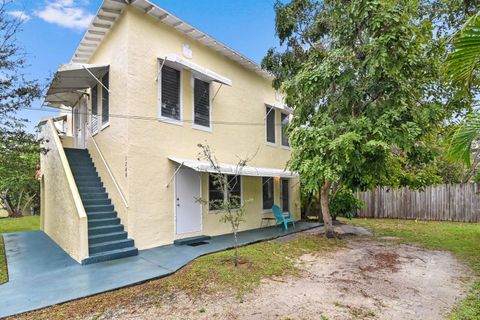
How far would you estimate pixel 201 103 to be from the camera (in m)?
11.9

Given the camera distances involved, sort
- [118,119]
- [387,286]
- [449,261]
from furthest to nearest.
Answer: [118,119]
[449,261]
[387,286]

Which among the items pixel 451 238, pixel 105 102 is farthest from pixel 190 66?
pixel 451 238

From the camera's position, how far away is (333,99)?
10.7 metres

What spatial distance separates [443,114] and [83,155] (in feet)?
45.5

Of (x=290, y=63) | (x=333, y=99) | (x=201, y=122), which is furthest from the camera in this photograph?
(x=290, y=63)

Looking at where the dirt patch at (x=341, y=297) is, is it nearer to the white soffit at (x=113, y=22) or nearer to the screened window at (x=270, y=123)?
the screened window at (x=270, y=123)

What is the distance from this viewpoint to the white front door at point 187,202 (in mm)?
10547

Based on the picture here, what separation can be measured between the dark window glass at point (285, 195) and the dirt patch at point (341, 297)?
26.2 ft

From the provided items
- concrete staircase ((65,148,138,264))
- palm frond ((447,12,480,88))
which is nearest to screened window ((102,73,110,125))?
concrete staircase ((65,148,138,264))

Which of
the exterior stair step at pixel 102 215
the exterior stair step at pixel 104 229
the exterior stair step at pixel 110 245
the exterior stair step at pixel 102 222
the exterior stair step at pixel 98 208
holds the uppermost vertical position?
the exterior stair step at pixel 98 208

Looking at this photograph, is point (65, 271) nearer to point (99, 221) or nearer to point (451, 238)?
point (99, 221)

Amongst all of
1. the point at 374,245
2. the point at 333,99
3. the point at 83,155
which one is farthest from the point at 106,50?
the point at 374,245

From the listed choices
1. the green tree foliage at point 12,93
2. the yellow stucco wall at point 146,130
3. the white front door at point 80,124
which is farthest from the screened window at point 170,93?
the white front door at point 80,124

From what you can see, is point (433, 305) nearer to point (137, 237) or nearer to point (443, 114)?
point (443, 114)
